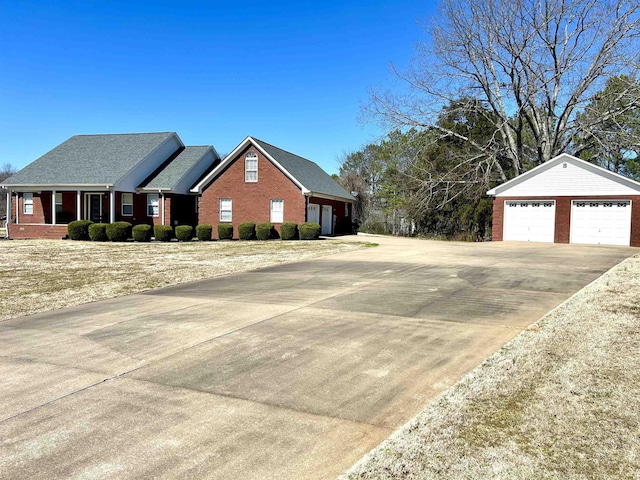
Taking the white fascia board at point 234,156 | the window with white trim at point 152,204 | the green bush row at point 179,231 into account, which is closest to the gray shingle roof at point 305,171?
the white fascia board at point 234,156

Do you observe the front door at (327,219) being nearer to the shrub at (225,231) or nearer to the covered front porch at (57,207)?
the shrub at (225,231)

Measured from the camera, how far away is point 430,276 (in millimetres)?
11266

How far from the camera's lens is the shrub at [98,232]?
27219mm

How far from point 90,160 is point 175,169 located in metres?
5.61

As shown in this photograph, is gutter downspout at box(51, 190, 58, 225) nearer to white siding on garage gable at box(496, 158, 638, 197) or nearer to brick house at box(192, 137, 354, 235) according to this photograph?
brick house at box(192, 137, 354, 235)

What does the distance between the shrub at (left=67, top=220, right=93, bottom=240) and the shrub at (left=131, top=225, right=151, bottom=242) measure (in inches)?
119

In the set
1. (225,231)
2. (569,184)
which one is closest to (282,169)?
(225,231)

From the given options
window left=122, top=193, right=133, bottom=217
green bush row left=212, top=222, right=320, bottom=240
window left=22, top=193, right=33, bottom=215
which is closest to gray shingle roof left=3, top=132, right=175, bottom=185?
window left=22, top=193, right=33, bottom=215

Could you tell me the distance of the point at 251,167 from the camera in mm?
29578

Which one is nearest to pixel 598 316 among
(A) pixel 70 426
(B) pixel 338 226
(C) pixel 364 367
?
(C) pixel 364 367

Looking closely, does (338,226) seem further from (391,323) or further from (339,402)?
(339,402)

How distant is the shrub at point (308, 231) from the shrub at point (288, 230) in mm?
445

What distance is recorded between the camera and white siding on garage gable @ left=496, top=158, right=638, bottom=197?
2328 centimetres

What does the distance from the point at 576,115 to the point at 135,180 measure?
29.4 meters
